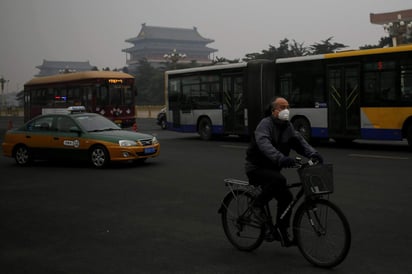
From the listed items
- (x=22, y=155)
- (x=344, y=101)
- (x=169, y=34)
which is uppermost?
(x=169, y=34)

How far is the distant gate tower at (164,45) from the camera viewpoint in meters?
126

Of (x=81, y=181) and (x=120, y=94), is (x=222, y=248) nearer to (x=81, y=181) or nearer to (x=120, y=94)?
(x=81, y=181)

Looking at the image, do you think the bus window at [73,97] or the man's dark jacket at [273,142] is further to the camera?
the bus window at [73,97]

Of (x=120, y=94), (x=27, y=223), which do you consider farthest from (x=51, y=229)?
(x=120, y=94)

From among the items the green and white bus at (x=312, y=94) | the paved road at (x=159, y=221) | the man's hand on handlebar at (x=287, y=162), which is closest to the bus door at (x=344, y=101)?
the green and white bus at (x=312, y=94)

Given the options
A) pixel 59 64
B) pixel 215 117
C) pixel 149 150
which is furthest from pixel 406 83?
pixel 59 64

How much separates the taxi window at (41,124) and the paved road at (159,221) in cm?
127

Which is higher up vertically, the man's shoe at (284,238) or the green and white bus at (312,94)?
the green and white bus at (312,94)

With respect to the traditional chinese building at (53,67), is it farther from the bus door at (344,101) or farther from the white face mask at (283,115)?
the white face mask at (283,115)

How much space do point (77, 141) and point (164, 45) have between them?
118m

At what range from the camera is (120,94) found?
2761 cm

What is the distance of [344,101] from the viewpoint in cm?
1611

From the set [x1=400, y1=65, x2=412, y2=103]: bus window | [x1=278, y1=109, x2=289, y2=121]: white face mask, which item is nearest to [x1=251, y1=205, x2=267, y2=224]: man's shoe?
[x1=278, y1=109, x2=289, y2=121]: white face mask

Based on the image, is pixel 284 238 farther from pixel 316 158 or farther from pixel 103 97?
pixel 103 97
